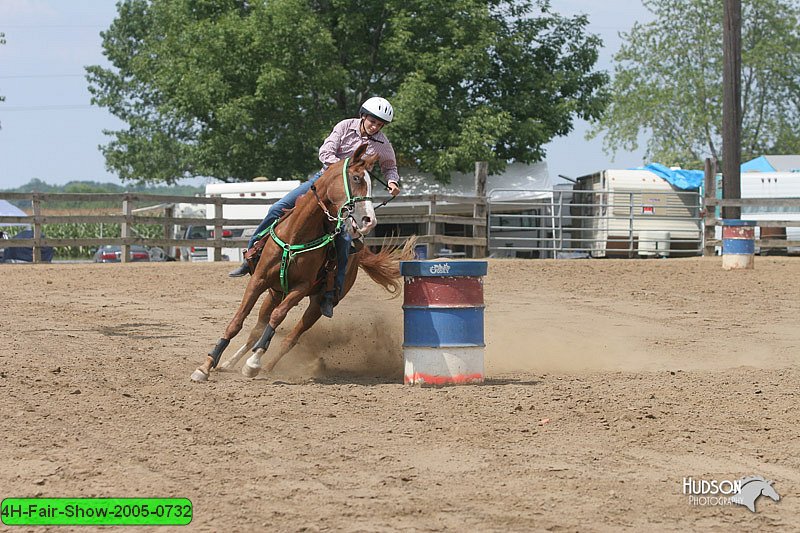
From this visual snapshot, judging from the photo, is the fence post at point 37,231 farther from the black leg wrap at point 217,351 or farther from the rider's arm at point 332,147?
the black leg wrap at point 217,351

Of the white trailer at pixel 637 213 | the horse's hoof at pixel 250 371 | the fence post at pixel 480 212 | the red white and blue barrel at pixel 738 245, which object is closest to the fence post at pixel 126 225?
the fence post at pixel 480 212

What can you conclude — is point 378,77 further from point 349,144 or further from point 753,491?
point 753,491

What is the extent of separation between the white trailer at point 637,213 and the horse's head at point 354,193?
20.9 m

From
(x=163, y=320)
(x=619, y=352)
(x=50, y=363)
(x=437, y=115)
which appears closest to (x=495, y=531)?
(x=50, y=363)

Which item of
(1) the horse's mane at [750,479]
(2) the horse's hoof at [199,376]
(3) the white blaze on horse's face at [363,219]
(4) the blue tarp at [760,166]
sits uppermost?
(4) the blue tarp at [760,166]

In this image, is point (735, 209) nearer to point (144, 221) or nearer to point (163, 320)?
point (144, 221)

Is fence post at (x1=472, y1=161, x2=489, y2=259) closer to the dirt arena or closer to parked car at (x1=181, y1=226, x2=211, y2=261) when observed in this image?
parked car at (x1=181, y1=226, x2=211, y2=261)

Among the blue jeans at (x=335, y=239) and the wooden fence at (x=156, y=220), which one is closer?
the blue jeans at (x=335, y=239)

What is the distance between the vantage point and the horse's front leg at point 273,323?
8578mm

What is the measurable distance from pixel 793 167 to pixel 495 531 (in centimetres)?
3461

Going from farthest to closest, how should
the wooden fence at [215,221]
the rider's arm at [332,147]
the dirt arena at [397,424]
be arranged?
the wooden fence at [215,221] < the rider's arm at [332,147] < the dirt arena at [397,424]

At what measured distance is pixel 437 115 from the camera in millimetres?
30125

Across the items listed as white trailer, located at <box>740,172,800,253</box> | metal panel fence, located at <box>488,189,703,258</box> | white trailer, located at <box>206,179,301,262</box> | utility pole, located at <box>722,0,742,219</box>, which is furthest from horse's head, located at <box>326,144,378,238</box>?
white trailer, located at <box>740,172,800,253</box>

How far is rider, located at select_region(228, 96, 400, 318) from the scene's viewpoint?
347 inches
